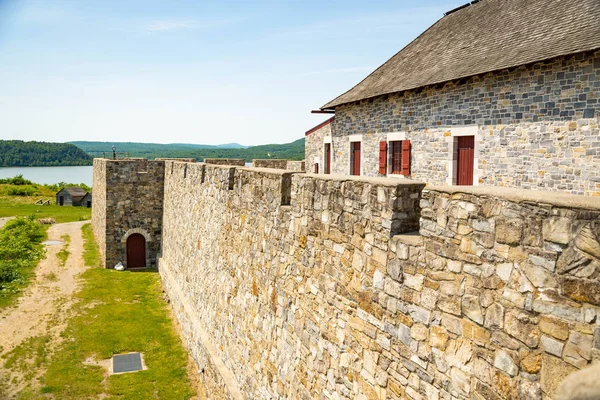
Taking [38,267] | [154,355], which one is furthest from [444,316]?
[38,267]

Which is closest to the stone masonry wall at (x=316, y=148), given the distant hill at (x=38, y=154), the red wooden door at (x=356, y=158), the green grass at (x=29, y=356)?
the red wooden door at (x=356, y=158)

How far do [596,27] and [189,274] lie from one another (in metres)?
10.7

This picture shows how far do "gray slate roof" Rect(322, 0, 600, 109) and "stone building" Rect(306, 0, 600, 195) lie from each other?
38 millimetres

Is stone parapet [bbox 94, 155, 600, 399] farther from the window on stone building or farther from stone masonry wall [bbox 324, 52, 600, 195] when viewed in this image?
the window on stone building

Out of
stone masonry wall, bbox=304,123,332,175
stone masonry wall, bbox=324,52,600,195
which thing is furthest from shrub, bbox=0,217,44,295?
stone masonry wall, bbox=324,52,600,195

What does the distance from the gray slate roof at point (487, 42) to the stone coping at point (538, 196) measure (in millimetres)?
6461

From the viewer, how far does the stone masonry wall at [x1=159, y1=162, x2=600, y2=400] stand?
8.79 feet

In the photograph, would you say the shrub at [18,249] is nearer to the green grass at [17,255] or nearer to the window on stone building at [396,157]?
the green grass at [17,255]

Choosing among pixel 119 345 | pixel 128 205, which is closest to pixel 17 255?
pixel 128 205

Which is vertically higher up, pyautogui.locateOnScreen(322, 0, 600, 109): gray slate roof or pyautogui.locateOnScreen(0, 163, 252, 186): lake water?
pyautogui.locateOnScreen(322, 0, 600, 109): gray slate roof

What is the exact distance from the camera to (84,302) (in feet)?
53.0

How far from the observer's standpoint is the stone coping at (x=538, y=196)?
8.45 ft

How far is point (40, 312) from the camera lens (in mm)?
15039

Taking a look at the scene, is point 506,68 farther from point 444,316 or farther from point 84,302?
point 84,302
